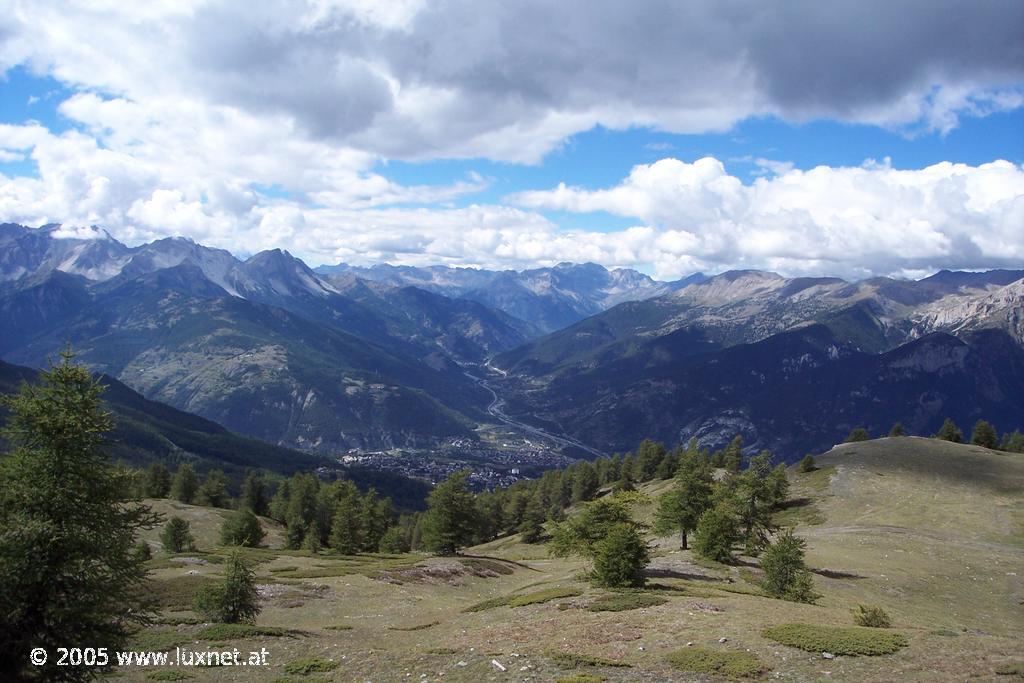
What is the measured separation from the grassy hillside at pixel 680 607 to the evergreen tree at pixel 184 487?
1116 inches

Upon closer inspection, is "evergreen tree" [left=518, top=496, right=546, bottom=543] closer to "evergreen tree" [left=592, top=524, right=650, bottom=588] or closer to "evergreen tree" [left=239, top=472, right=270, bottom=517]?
"evergreen tree" [left=239, top=472, right=270, bottom=517]

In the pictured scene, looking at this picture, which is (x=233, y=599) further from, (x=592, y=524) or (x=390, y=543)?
(x=390, y=543)

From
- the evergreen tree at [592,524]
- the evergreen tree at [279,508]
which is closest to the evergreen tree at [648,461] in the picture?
the evergreen tree at [279,508]

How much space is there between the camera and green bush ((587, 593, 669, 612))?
1382 inches

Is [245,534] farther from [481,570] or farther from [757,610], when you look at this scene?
[757,610]

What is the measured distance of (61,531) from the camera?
2003 cm

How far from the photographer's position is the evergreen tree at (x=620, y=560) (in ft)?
139

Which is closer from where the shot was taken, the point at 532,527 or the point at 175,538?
the point at 175,538

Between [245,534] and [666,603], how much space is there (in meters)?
80.0

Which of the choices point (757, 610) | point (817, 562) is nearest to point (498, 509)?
point (817, 562)

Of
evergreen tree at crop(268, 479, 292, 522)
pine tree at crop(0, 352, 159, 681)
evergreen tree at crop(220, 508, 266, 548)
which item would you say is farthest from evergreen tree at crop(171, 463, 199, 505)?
pine tree at crop(0, 352, 159, 681)

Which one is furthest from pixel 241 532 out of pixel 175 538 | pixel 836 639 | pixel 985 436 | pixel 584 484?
pixel 985 436

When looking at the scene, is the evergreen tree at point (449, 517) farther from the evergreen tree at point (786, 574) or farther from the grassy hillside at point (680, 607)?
the evergreen tree at point (786, 574)

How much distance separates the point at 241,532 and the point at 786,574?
82.9 metres
